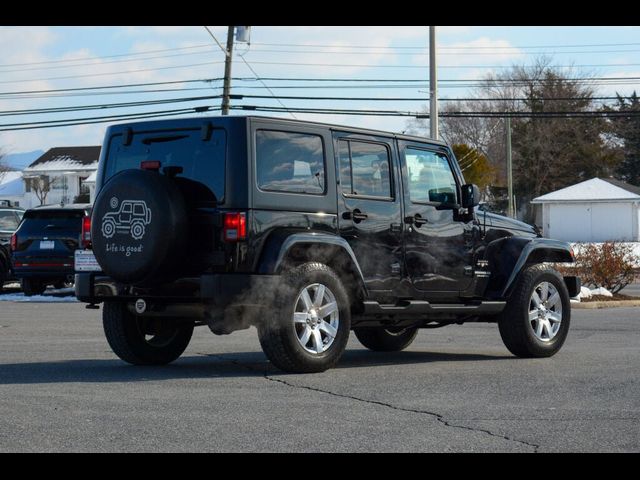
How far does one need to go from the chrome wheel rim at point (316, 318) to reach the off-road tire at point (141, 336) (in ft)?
4.62

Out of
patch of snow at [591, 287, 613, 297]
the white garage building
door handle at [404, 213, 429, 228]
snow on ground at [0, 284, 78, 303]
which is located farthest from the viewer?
the white garage building

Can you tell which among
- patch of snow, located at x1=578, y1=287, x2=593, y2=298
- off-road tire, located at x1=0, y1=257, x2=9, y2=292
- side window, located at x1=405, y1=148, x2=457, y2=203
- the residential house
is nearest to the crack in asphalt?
side window, located at x1=405, y1=148, x2=457, y2=203

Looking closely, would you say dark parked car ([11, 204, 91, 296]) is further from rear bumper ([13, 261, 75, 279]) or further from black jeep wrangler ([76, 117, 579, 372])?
black jeep wrangler ([76, 117, 579, 372])

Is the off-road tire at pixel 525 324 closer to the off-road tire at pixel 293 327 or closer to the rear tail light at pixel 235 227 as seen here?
the off-road tire at pixel 293 327

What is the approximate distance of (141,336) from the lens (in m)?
11.2

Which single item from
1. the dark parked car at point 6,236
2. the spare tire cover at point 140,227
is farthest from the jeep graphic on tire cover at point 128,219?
the dark parked car at point 6,236

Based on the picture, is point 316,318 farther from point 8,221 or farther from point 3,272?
point 8,221

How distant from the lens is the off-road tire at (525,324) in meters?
11.8

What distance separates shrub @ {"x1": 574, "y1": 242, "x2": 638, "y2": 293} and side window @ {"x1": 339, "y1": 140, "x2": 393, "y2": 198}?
13.1 meters

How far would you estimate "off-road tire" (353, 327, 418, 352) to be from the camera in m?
12.7

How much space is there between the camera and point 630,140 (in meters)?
84.8
